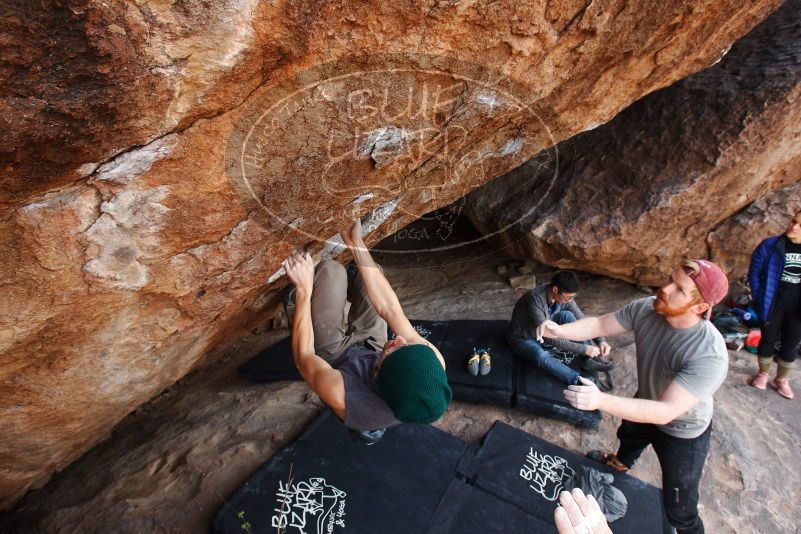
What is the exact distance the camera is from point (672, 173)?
14.5 feet

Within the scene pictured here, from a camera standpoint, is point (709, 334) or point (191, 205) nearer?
point (191, 205)

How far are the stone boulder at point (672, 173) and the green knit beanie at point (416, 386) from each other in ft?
11.3

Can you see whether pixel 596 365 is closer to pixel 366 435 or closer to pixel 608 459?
pixel 608 459

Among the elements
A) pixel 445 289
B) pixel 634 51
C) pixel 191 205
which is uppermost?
pixel 634 51

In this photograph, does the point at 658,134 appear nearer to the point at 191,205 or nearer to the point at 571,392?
the point at 571,392

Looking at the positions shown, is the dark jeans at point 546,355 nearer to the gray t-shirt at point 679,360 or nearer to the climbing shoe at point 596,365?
the climbing shoe at point 596,365

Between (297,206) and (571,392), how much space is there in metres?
1.67

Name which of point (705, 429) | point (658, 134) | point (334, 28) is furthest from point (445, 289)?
point (334, 28)

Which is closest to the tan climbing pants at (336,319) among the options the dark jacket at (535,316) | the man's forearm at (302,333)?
the man's forearm at (302,333)

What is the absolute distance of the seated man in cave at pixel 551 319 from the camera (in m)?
3.52

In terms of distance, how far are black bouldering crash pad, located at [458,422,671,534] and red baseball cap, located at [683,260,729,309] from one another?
1465mm

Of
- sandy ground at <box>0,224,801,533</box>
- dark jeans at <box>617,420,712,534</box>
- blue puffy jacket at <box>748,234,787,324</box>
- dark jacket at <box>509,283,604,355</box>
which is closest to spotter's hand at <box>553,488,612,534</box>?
dark jeans at <box>617,420,712,534</box>

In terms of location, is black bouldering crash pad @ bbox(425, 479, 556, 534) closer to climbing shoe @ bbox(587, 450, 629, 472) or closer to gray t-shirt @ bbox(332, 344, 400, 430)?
climbing shoe @ bbox(587, 450, 629, 472)

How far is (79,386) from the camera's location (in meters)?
2.50
